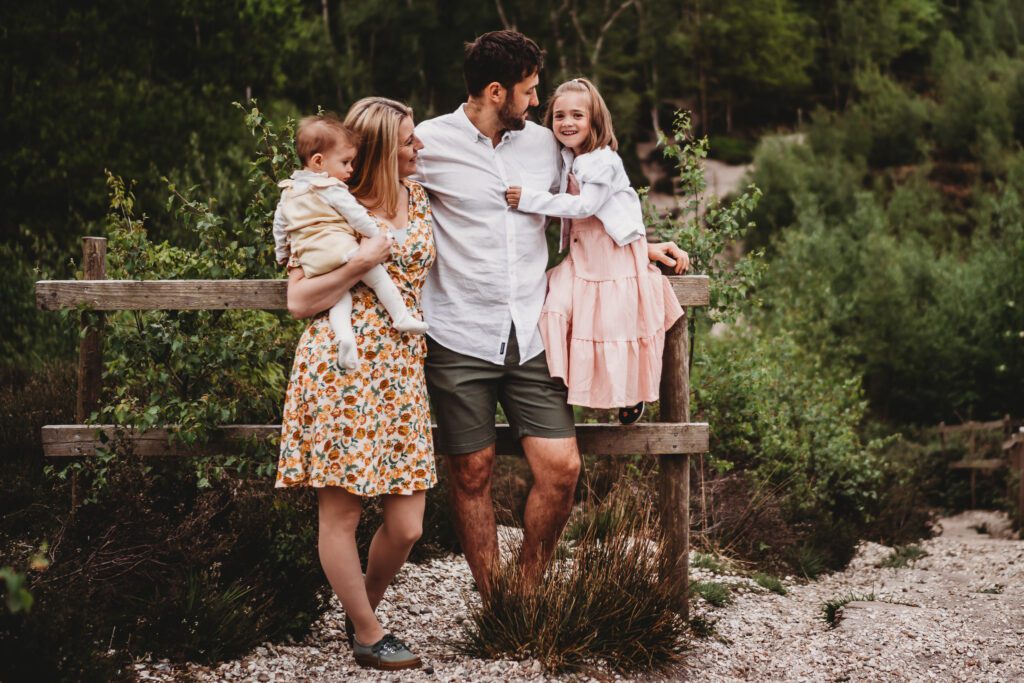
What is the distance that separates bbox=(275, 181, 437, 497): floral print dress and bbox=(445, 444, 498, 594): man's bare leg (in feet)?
0.95

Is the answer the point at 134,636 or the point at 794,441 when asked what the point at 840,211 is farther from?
the point at 134,636

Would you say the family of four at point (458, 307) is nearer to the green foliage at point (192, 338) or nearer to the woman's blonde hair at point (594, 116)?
the woman's blonde hair at point (594, 116)

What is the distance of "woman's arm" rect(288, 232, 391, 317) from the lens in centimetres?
329

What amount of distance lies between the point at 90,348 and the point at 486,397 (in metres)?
1.69

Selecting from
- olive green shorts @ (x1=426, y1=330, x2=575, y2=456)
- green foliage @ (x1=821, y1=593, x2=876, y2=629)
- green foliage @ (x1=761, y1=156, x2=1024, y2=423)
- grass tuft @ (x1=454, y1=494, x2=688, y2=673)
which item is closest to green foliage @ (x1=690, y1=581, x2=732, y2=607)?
green foliage @ (x1=821, y1=593, x2=876, y2=629)

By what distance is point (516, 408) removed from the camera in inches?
149

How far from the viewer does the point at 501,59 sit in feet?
12.0

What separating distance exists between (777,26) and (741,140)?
12.9 ft

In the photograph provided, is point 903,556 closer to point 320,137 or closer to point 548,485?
point 548,485

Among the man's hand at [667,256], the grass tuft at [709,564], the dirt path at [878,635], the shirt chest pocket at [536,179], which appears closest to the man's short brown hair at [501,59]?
the shirt chest pocket at [536,179]

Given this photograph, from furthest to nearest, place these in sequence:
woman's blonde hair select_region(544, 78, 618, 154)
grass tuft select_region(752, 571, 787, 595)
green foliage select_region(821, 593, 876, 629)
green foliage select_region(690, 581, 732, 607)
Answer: grass tuft select_region(752, 571, 787, 595)
green foliage select_region(690, 581, 732, 607)
green foliage select_region(821, 593, 876, 629)
woman's blonde hair select_region(544, 78, 618, 154)

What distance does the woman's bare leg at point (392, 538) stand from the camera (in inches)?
137

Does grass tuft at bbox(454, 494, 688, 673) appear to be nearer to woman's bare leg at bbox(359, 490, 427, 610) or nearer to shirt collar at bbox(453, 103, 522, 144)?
woman's bare leg at bbox(359, 490, 427, 610)

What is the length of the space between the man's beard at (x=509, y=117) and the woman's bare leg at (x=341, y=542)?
148 cm
